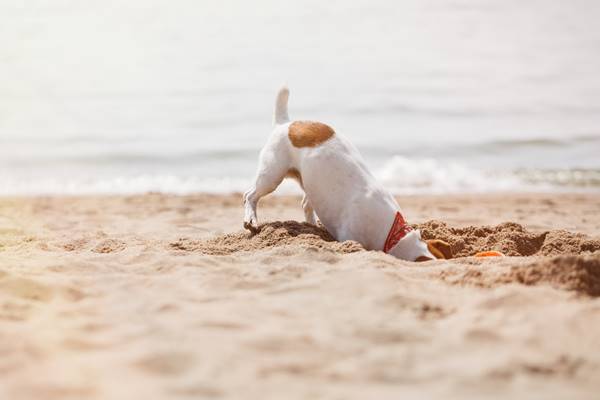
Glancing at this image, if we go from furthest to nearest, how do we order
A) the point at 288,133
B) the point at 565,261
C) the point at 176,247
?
the point at 288,133 → the point at 176,247 → the point at 565,261

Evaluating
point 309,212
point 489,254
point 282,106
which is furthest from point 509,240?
point 282,106

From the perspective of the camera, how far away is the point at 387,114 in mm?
14062

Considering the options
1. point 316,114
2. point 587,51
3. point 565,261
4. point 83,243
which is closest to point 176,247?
point 83,243

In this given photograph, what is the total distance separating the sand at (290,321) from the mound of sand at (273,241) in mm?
18

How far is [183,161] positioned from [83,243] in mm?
6641

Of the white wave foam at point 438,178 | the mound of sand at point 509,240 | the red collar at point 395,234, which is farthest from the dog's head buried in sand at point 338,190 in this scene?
the white wave foam at point 438,178

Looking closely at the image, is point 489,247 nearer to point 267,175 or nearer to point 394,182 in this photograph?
point 267,175

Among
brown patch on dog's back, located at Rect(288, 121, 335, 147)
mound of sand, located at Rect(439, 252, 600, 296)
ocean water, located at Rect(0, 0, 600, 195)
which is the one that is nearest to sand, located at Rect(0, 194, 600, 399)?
mound of sand, located at Rect(439, 252, 600, 296)

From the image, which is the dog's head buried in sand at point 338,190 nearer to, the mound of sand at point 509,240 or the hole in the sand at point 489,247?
the hole in the sand at point 489,247

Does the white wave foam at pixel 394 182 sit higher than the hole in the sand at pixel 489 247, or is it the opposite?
the hole in the sand at pixel 489 247

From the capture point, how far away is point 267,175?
486 cm

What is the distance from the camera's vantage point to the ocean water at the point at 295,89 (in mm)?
10906

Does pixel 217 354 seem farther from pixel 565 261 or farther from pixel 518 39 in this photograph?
pixel 518 39

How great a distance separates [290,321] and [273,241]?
161 cm
